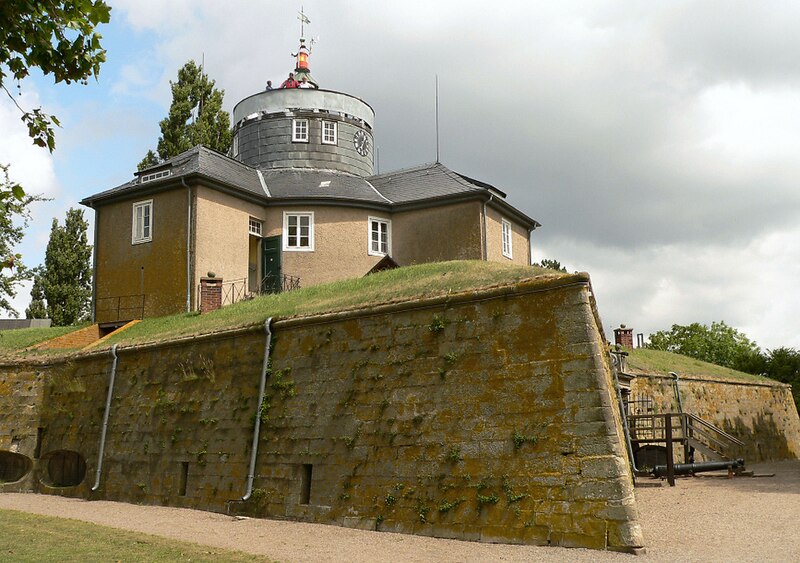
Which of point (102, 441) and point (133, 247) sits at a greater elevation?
point (133, 247)

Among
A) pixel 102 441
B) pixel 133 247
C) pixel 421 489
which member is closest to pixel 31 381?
pixel 102 441

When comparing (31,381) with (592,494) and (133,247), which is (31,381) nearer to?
(133,247)

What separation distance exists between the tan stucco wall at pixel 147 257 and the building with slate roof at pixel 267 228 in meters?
0.04

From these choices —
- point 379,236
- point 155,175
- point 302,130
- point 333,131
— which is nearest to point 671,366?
point 379,236

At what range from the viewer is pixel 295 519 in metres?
12.6

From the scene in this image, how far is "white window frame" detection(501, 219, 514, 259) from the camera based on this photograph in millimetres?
27242

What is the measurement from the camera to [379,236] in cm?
2708

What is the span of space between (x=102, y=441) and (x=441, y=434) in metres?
9.59

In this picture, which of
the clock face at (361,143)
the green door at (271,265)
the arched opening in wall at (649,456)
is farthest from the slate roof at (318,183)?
the arched opening in wall at (649,456)

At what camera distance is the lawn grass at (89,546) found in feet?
29.8

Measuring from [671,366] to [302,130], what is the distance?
56.3ft

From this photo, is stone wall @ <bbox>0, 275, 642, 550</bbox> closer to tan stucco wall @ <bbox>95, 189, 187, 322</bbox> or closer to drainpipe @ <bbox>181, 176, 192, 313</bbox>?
drainpipe @ <bbox>181, 176, 192, 313</bbox>

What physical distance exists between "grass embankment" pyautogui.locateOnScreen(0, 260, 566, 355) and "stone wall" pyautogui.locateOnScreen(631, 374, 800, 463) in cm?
1150

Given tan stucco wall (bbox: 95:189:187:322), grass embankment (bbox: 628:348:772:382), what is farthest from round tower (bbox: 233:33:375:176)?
grass embankment (bbox: 628:348:772:382)
